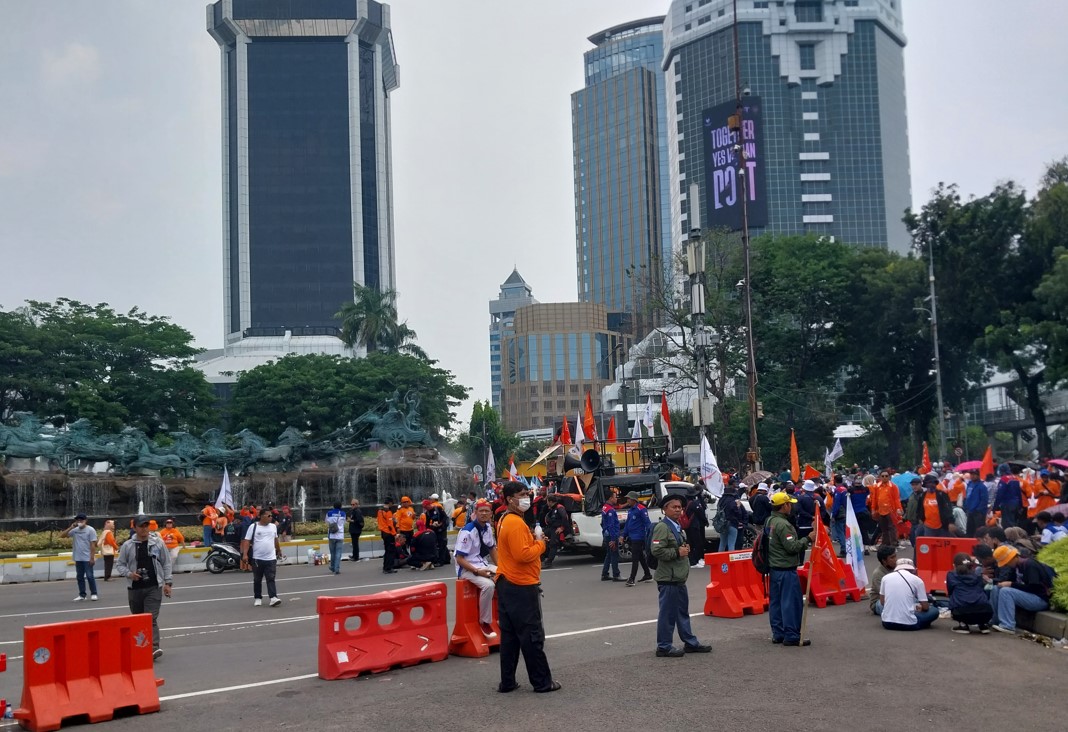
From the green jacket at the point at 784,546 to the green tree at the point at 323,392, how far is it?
54.2 metres

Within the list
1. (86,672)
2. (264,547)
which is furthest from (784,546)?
(264,547)

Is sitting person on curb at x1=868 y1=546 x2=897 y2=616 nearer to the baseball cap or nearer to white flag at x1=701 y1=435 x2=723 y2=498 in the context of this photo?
the baseball cap

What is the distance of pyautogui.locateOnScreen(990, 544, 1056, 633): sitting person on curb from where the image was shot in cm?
1148

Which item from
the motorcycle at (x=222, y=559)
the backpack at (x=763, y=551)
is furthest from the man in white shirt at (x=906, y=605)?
the motorcycle at (x=222, y=559)

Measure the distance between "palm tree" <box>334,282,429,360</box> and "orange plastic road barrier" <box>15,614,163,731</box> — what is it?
68.8 m

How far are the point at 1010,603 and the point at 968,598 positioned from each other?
0.51 m

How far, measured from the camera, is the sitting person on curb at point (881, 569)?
12.7 metres

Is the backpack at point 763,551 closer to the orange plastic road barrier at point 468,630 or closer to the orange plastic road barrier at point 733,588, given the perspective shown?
the orange plastic road barrier at point 733,588

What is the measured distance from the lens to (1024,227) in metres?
45.7

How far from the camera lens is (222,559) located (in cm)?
2458

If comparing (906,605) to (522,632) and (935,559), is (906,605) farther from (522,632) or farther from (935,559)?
(522,632)

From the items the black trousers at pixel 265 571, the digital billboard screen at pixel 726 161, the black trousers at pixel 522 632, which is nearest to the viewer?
the black trousers at pixel 522 632

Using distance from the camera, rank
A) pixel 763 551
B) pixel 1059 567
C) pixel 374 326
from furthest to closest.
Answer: pixel 374 326 < pixel 1059 567 < pixel 763 551

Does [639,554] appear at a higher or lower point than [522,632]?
→ lower
